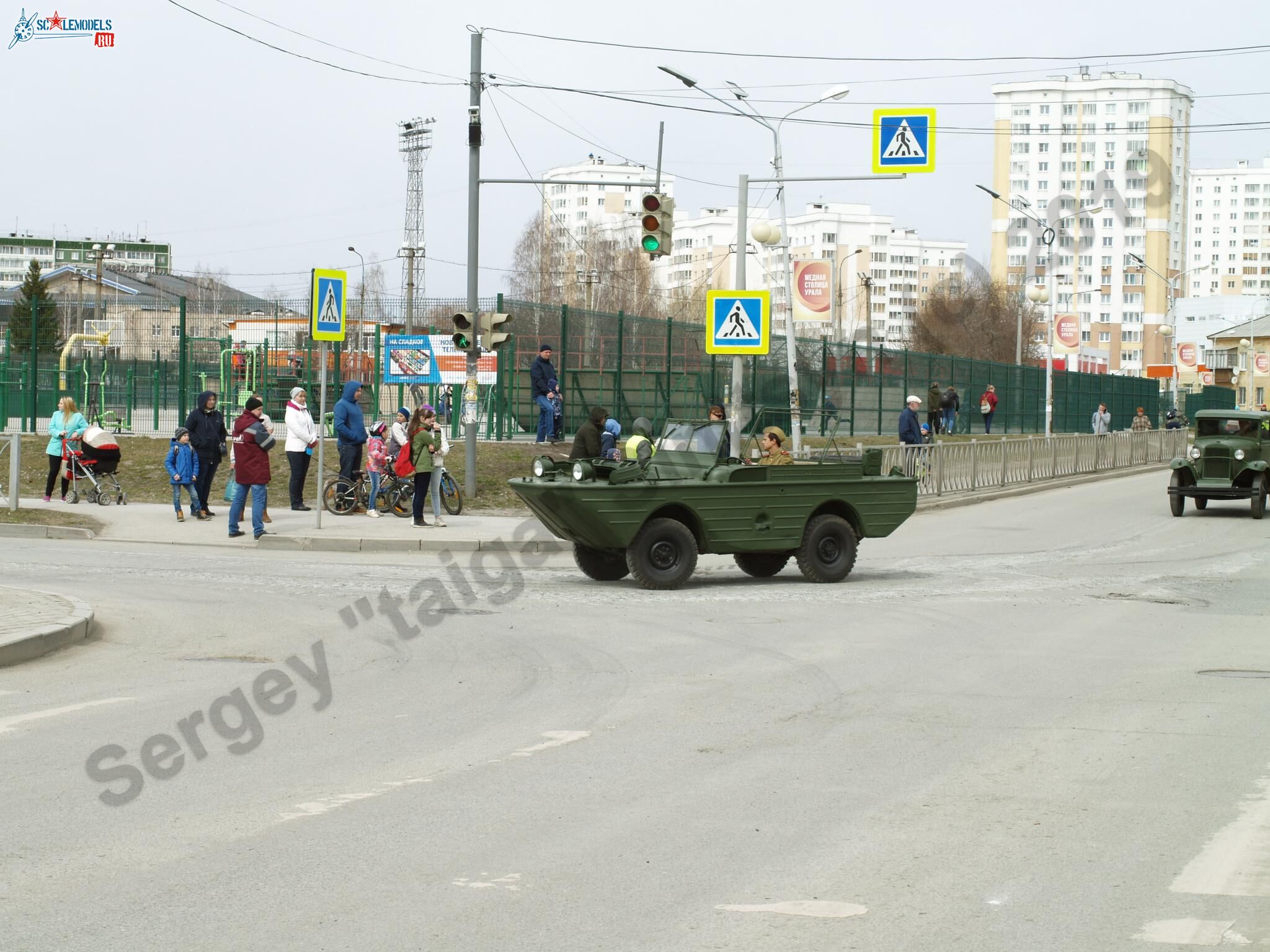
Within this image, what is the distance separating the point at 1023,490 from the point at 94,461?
18.5m

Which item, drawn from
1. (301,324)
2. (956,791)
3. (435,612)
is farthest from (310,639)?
(301,324)

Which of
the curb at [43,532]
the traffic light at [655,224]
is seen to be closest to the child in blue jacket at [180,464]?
the curb at [43,532]

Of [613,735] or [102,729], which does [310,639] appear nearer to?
[102,729]

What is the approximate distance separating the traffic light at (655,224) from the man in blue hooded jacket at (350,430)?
4.83 meters

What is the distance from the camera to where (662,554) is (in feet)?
48.4

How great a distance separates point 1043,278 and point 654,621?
139269 millimetres

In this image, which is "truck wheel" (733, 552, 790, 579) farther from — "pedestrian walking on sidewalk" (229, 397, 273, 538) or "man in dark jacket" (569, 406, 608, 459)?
"pedestrian walking on sidewalk" (229, 397, 273, 538)

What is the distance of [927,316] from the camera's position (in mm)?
100875

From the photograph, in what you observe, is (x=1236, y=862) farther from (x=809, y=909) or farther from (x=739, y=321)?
(x=739, y=321)

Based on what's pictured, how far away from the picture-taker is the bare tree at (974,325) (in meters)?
97.2

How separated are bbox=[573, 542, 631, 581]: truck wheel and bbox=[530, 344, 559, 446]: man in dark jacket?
13.7m

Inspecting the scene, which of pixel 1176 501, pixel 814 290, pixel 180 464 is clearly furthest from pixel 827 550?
pixel 814 290

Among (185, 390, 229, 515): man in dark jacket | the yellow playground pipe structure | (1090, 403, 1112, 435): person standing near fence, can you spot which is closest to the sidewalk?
(185, 390, 229, 515): man in dark jacket

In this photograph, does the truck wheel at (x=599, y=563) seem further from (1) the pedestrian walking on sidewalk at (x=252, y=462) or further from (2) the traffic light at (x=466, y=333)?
(2) the traffic light at (x=466, y=333)
